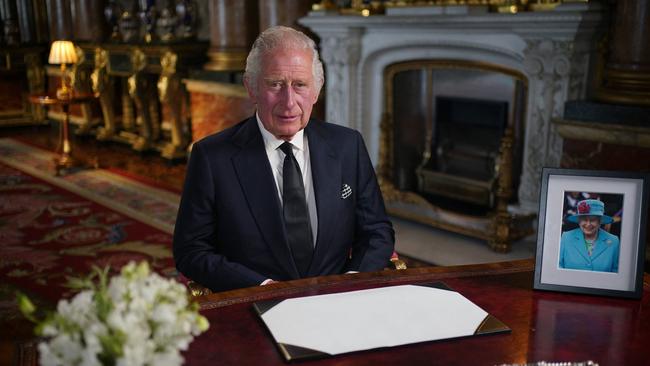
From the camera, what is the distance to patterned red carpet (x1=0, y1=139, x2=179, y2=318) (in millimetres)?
3797

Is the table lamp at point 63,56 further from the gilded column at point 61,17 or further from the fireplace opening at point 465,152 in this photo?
the fireplace opening at point 465,152

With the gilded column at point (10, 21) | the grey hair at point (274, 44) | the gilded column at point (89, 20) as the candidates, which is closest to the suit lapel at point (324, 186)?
the grey hair at point (274, 44)

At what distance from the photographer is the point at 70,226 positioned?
4.81 metres

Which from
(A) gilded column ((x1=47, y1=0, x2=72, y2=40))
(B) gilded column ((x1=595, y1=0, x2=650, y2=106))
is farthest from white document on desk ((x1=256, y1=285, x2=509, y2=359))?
(A) gilded column ((x1=47, y1=0, x2=72, y2=40))

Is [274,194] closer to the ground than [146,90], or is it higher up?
higher up

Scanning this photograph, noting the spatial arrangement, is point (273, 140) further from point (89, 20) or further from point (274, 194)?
point (89, 20)

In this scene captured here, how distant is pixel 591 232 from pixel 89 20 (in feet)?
26.9

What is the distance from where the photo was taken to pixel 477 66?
444cm

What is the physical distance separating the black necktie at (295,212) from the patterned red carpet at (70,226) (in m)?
1.73

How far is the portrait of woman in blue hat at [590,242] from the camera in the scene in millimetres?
1411

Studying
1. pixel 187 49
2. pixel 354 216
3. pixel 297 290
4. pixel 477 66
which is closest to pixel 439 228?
pixel 477 66

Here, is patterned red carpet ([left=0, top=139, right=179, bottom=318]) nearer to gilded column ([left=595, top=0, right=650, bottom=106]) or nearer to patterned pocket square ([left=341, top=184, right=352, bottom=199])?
patterned pocket square ([left=341, top=184, right=352, bottom=199])

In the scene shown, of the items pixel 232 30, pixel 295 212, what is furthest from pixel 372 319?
pixel 232 30

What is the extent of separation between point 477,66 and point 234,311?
3.51 m
